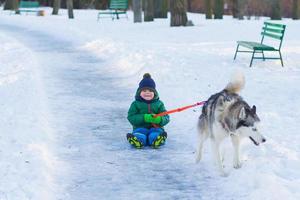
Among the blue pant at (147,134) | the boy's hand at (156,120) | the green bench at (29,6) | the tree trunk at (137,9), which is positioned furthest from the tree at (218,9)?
the blue pant at (147,134)

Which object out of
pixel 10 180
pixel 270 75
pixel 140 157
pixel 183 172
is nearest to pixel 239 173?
pixel 183 172

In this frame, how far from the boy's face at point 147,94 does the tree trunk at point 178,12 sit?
17160mm

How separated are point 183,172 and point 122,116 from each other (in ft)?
10.2

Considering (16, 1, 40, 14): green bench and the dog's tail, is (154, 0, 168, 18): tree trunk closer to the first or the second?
(16, 1, 40, 14): green bench

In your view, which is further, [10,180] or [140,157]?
[140,157]

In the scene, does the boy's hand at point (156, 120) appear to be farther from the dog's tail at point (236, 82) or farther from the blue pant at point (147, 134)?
the dog's tail at point (236, 82)

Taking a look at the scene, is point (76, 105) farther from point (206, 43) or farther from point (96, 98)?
point (206, 43)

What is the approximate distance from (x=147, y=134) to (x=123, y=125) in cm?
126

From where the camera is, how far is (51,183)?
6363 millimetres

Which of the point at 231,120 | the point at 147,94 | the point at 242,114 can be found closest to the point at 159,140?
the point at 147,94

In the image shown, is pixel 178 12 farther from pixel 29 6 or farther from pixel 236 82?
pixel 29 6

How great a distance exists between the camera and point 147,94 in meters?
8.19

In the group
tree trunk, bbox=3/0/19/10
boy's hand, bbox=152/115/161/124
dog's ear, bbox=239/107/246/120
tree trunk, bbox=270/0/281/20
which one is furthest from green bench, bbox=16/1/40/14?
dog's ear, bbox=239/107/246/120

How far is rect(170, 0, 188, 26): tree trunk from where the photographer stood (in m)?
24.9
